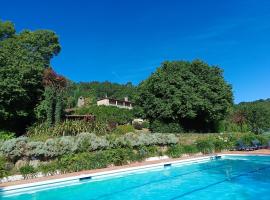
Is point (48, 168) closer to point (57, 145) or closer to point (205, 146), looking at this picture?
point (57, 145)

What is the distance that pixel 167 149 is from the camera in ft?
66.7

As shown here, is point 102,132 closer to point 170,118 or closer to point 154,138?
point 154,138

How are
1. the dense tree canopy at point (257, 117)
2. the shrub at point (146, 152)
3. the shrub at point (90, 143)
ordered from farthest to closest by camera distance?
the dense tree canopy at point (257, 117) < the shrub at point (146, 152) < the shrub at point (90, 143)

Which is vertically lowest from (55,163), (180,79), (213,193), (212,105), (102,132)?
(213,193)

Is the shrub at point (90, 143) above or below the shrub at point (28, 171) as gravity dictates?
above

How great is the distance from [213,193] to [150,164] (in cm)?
530

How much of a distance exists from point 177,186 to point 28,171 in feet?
20.8

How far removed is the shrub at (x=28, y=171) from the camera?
13.2 meters

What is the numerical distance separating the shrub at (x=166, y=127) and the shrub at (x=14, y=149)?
59.0ft

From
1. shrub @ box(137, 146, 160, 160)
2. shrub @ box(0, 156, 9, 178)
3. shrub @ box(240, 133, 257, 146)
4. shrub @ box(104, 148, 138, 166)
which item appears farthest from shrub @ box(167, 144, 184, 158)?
shrub @ box(0, 156, 9, 178)

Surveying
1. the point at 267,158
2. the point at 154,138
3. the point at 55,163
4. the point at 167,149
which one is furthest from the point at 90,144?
the point at 267,158

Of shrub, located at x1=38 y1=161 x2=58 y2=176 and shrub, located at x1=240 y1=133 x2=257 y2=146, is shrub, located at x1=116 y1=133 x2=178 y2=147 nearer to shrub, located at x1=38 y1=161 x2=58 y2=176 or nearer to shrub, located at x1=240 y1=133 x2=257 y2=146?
shrub, located at x1=38 y1=161 x2=58 y2=176

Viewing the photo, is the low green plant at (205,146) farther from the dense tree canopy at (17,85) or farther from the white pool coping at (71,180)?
the dense tree canopy at (17,85)

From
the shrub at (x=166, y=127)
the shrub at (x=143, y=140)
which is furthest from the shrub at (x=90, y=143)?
the shrub at (x=166, y=127)
